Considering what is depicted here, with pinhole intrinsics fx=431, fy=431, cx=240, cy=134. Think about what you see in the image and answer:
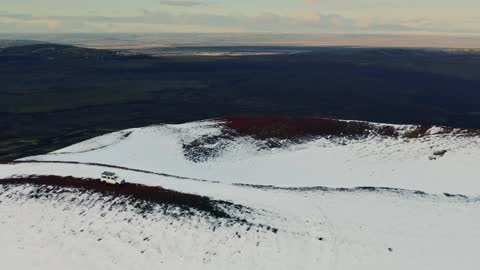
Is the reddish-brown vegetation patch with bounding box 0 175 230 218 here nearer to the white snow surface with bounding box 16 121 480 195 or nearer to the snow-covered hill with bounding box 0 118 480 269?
the snow-covered hill with bounding box 0 118 480 269

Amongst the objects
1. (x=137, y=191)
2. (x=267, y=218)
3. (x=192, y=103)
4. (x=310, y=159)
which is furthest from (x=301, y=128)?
(x=192, y=103)

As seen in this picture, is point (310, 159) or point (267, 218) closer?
point (267, 218)

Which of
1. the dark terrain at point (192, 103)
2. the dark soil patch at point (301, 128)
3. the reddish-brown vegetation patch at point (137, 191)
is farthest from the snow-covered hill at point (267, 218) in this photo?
the dark terrain at point (192, 103)

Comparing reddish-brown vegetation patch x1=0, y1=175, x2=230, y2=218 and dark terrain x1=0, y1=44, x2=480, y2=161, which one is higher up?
reddish-brown vegetation patch x1=0, y1=175, x2=230, y2=218

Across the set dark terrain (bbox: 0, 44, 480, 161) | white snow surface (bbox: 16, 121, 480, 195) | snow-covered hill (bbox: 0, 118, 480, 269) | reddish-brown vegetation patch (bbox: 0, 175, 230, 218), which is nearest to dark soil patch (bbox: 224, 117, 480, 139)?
white snow surface (bbox: 16, 121, 480, 195)

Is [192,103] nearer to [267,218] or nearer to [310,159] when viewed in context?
[310,159]

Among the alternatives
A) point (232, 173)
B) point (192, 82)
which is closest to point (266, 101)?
point (192, 82)
